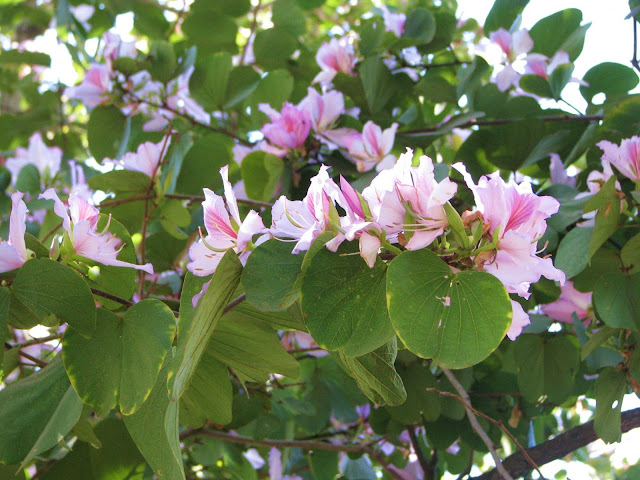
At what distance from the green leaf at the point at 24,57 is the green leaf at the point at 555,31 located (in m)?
1.34

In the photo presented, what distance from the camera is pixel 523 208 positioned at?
586 millimetres

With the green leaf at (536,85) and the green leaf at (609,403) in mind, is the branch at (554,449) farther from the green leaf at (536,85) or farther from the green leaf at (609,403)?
the green leaf at (536,85)

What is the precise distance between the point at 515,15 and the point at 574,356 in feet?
2.55

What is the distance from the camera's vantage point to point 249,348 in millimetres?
750

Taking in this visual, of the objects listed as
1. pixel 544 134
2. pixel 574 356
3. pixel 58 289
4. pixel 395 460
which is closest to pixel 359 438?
pixel 395 460

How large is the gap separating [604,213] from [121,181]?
789 millimetres

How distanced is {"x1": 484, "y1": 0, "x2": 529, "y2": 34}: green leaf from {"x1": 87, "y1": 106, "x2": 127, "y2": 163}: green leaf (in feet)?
2.95

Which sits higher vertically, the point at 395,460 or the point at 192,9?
the point at 192,9

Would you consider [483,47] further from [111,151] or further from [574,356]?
[111,151]

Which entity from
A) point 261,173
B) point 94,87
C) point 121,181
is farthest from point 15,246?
point 94,87

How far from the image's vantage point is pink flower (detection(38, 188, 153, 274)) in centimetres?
70

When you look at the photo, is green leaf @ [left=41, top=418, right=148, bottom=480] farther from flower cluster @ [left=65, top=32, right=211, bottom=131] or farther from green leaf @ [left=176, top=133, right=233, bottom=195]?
flower cluster @ [left=65, top=32, right=211, bottom=131]

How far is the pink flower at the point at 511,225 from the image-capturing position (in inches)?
22.2

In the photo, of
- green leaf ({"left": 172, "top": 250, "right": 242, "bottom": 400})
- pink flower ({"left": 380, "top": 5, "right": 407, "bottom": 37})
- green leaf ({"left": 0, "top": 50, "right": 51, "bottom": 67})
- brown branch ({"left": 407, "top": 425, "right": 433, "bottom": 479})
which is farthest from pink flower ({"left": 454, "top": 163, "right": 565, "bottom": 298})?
green leaf ({"left": 0, "top": 50, "right": 51, "bottom": 67})
